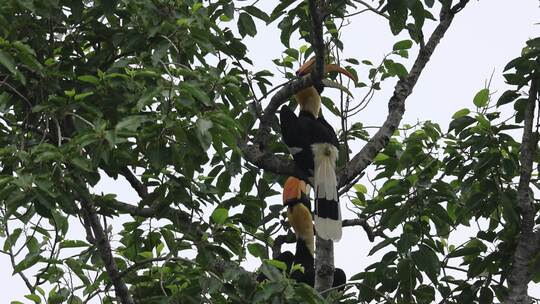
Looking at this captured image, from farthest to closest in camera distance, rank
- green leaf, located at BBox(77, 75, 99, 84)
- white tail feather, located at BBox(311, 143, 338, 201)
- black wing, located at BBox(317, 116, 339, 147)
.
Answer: black wing, located at BBox(317, 116, 339, 147), white tail feather, located at BBox(311, 143, 338, 201), green leaf, located at BBox(77, 75, 99, 84)

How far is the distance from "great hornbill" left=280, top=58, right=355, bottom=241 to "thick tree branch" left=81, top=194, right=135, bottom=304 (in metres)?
1.14

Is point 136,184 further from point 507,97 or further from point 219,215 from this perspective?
point 507,97

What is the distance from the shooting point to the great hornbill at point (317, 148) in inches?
183

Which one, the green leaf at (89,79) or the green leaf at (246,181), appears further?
the green leaf at (246,181)

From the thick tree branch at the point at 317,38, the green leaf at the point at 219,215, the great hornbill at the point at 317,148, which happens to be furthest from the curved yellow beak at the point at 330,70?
the green leaf at the point at 219,215

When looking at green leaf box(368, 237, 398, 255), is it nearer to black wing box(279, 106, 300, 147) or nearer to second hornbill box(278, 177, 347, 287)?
black wing box(279, 106, 300, 147)

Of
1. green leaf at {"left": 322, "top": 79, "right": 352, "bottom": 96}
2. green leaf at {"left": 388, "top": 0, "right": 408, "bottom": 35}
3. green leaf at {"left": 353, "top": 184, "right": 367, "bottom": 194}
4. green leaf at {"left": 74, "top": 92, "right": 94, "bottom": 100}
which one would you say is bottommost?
green leaf at {"left": 74, "top": 92, "right": 94, "bottom": 100}

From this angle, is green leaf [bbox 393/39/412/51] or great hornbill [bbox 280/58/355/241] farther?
great hornbill [bbox 280/58/355/241]

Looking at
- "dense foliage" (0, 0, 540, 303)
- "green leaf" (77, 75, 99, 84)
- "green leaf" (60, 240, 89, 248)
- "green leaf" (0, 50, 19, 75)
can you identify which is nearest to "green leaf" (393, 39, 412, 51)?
"dense foliage" (0, 0, 540, 303)

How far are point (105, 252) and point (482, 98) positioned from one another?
1930mm

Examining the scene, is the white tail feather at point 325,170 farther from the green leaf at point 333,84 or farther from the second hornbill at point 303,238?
the green leaf at point 333,84

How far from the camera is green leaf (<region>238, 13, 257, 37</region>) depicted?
4.34 meters

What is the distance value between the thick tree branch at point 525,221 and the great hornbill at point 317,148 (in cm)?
89

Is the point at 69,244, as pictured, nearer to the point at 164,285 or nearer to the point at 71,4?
the point at 164,285
